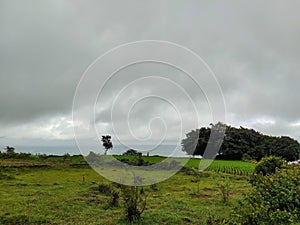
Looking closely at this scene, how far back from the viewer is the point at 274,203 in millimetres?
5391

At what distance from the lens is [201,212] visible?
798 centimetres

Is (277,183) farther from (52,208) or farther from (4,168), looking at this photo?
(4,168)

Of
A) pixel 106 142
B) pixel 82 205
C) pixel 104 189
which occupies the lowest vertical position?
pixel 82 205

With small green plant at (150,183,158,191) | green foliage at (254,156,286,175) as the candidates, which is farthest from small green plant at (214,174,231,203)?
small green plant at (150,183,158,191)

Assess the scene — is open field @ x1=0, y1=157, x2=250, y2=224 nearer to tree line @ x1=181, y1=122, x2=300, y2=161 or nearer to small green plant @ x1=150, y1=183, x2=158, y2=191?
small green plant @ x1=150, y1=183, x2=158, y2=191

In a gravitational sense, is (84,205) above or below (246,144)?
below

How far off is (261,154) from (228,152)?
15.6 feet

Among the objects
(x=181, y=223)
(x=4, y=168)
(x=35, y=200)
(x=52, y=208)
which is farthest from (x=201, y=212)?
(x=4, y=168)

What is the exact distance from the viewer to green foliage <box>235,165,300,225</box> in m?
4.69

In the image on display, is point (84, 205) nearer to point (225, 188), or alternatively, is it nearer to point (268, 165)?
point (225, 188)

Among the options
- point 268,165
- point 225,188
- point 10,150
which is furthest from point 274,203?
point 10,150

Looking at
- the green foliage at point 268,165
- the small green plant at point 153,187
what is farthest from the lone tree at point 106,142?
the green foliage at point 268,165

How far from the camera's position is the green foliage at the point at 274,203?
469 centimetres

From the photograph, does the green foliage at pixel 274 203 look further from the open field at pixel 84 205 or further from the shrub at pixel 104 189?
the shrub at pixel 104 189
